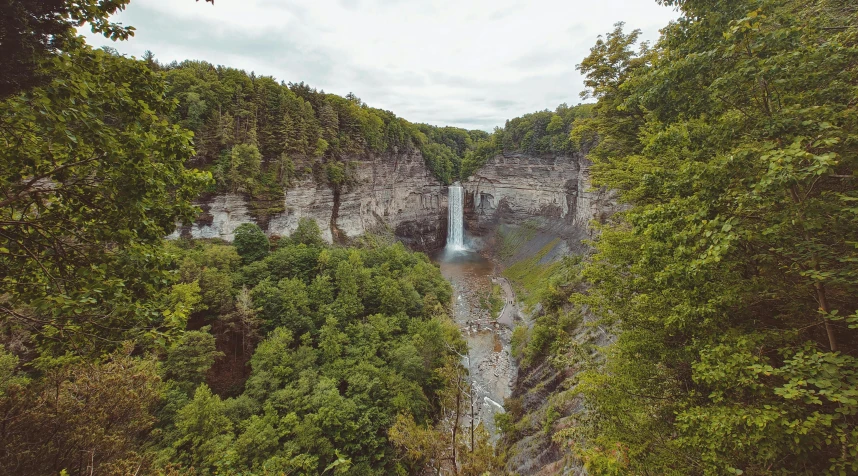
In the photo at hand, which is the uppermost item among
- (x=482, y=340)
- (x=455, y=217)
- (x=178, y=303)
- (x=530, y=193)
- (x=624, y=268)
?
(x=530, y=193)

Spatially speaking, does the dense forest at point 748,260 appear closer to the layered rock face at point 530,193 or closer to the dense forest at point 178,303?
the dense forest at point 178,303

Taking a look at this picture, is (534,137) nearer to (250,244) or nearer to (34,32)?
(250,244)

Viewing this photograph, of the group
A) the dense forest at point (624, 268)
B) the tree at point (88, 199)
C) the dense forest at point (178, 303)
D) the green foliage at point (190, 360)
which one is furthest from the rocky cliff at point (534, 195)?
the tree at point (88, 199)

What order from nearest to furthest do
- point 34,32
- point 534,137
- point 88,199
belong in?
1. point 34,32
2. point 88,199
3. point 534,137

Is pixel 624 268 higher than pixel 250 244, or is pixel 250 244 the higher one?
pixel 624 268

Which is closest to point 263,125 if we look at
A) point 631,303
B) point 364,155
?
point 364,155

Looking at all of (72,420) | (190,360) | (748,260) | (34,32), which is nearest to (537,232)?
(748,260)
